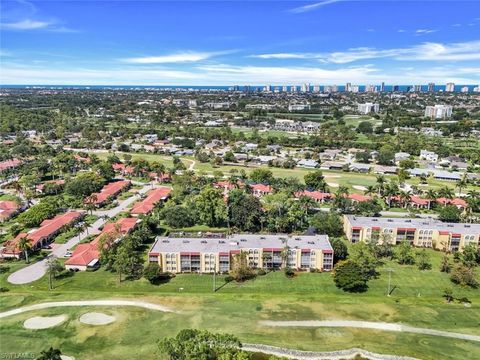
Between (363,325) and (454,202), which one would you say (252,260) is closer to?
(363,325)

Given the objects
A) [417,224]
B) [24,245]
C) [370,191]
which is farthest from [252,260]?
[370,191]

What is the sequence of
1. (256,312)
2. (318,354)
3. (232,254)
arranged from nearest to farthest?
(318,354)
(256,312)
(232,254)

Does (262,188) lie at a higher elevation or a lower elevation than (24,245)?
higher

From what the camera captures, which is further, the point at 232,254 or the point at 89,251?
the point at 89,251

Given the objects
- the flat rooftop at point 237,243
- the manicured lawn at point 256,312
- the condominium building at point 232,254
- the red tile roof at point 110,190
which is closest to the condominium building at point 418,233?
the manicured lawn at point 256,312

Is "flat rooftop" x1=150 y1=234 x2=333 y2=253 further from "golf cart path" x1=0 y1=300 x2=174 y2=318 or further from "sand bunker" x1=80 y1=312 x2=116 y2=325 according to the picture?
"sand bunker" x1=80 y1=312 x2=116 y2=325

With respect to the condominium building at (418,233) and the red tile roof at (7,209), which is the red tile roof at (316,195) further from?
the red tile roof at (7,209)
